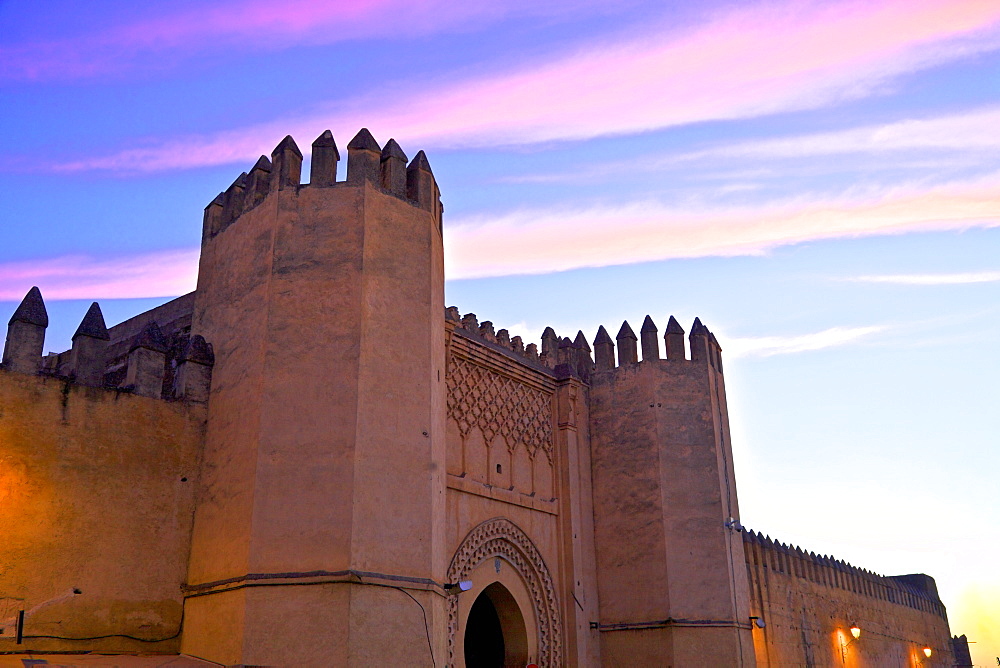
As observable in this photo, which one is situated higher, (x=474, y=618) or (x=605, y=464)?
(x=605, y=464)

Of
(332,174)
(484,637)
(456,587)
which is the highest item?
(332,174)

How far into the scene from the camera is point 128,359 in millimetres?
9133

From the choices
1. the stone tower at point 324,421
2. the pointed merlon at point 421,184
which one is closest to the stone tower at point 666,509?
the stone tower at point 324,421

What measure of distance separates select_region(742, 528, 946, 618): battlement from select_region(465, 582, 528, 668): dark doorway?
4.10 m

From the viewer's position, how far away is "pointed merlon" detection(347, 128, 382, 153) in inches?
366

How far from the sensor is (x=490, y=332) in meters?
12.0

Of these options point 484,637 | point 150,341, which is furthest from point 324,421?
point 484,637

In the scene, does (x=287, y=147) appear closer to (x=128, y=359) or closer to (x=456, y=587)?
(x=128, y=359)

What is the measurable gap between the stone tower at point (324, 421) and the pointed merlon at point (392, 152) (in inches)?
0.6

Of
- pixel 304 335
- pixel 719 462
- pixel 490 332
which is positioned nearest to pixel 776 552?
pixel 719 462

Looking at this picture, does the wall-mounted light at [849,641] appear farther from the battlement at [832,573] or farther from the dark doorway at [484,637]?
the dark doorway at [484,637]

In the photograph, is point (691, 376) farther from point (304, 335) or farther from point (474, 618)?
point (304, 335)

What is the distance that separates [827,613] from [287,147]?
1209 cm

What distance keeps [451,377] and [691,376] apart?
11.6 ft
